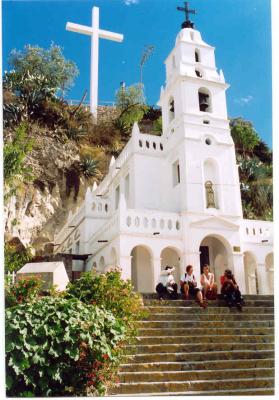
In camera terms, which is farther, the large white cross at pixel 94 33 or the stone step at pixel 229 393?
the large white cross at pixel 94 33

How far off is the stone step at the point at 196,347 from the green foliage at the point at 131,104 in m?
26.1

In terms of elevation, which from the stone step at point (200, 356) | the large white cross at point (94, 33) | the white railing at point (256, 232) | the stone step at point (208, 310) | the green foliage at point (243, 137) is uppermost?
the green foliage at point (243, 137)

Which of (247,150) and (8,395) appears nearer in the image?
(8,395)

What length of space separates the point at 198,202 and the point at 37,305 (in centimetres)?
1108

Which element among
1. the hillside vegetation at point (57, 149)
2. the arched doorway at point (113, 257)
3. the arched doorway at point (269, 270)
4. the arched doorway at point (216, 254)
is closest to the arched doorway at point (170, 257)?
the arched doorway at point (216, 254)

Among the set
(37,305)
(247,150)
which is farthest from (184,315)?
(247,150)

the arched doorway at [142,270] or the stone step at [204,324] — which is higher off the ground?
the arched doorway at [142,270]

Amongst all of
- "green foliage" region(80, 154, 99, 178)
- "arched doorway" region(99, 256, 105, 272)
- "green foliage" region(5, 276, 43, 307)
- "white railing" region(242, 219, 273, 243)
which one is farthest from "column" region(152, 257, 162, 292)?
"green foliage" region(80, 154, 99, 178)

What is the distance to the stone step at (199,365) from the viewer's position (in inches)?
312

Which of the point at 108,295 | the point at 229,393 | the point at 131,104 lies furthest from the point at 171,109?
the point at 131,104

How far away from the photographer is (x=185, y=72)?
18734 mm

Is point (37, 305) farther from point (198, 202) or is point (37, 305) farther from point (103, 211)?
point (103, 211)

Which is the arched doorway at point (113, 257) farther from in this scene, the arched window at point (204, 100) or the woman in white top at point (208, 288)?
the arched window at point (204, 100)

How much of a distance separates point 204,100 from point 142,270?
772 centimetres
